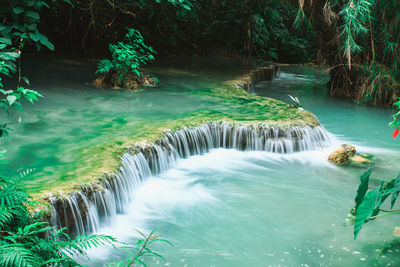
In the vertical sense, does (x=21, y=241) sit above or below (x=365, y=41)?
below

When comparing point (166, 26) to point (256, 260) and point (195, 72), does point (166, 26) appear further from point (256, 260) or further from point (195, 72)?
point (256, 260)

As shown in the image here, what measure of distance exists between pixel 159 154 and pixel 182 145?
2.08ft

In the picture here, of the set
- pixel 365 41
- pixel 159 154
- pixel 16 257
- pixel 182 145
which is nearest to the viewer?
pixel 16 257

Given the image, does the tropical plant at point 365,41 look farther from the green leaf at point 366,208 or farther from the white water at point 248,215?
the green leaf at point 366,208

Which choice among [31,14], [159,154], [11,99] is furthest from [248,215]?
[31,14]

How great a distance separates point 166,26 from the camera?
1495 centimetres

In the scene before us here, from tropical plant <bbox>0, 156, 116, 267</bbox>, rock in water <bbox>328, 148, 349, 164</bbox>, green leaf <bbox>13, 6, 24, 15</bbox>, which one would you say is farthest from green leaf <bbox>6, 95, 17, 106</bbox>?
rock in water <bbox>328, 148, 349, 164</bbox>

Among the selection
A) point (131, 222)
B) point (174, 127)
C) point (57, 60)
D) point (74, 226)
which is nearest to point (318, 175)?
point (174, 127)

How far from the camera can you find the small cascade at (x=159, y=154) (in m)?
3.95

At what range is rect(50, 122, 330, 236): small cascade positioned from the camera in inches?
156

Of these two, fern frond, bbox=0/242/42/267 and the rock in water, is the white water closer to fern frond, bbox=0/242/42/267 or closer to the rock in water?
the rock in water

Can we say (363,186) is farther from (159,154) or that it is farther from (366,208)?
(159,154)

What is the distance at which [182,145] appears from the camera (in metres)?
6.18

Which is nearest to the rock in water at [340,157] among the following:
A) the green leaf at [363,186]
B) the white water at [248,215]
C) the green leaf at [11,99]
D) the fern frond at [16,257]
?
the white water at [248,215]
